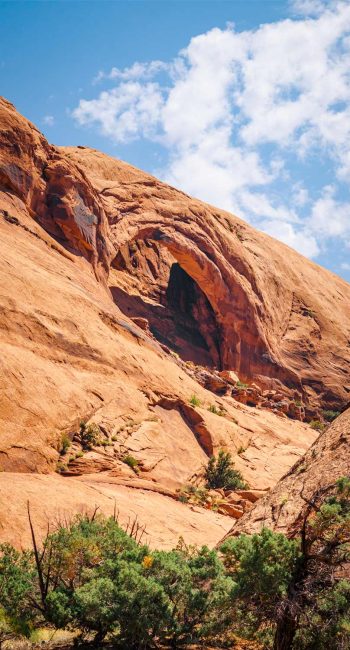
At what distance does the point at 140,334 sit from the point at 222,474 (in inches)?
329

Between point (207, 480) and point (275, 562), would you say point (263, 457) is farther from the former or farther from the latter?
point (275, 562)

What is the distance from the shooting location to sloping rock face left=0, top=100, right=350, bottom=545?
17.9 m

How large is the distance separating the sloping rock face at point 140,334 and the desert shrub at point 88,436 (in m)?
0.17

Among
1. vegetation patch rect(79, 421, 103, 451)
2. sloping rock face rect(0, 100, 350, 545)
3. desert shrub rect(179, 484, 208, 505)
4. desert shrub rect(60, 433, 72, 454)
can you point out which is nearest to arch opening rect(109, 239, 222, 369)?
sloping rock face rect(0, 100, 350, 545)

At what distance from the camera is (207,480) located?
72.2 ft

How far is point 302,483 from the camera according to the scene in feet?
32.4

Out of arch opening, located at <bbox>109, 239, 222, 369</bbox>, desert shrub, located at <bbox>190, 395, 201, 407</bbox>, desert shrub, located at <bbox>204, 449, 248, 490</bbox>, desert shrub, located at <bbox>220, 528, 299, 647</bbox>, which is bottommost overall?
desert shrub, located at <bbox>204, 449, 248, 490</bbox>

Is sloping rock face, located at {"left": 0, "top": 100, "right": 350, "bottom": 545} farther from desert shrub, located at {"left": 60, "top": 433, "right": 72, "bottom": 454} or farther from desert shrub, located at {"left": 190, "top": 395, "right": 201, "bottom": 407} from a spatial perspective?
desert shrub, located at {"left": 190, "top": 395, "right": 201, "bottom": 407}

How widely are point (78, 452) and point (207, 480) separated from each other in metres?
6.19

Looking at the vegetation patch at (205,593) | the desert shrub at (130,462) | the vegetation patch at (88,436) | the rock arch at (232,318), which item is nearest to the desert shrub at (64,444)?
the vegetation patch at (88,436)

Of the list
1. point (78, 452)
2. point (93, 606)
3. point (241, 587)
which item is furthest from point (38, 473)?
point (241, 587)

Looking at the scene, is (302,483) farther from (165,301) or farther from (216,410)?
(165,301)

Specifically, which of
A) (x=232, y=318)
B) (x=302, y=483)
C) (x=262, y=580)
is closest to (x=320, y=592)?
(x=262, y=580)

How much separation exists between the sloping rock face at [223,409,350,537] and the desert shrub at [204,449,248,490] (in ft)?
37.2
